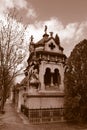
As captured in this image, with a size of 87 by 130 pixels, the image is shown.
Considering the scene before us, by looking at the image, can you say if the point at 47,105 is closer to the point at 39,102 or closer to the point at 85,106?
the point at 39,102

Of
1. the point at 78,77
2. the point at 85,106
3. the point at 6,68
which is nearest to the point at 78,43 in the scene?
the point at 78,77

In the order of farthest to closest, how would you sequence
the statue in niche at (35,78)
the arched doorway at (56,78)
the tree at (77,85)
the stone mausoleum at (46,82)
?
the arched doorway at (56,78) → the statue in niche at (35,78) → the stone mausoleum at (46,82) → the tree at (77,85)

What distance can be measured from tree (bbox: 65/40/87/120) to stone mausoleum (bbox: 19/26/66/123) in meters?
2.66

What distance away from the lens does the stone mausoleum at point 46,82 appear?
23.0 meters

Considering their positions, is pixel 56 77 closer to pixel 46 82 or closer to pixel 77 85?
pixel 46 82

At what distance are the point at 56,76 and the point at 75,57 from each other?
23.8ft

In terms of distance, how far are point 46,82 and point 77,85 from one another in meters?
7.04

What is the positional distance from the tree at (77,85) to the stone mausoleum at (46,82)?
266 centimetres

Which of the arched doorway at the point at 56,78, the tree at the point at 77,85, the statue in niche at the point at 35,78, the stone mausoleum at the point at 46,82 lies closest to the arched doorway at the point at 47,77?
the stone mausoleum at the point at 46,82

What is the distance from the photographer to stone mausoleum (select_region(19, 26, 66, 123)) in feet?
75.6

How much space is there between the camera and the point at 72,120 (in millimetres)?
23078

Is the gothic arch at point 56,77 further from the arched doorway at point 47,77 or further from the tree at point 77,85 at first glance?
the tree at point 77,85

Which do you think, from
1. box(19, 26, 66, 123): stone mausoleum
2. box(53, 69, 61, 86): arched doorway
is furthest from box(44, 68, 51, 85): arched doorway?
box(53, 69, 61, 86): arched doorway

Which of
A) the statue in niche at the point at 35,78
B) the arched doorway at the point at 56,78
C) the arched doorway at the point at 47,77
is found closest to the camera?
the statue in niche at the point at 35,78
